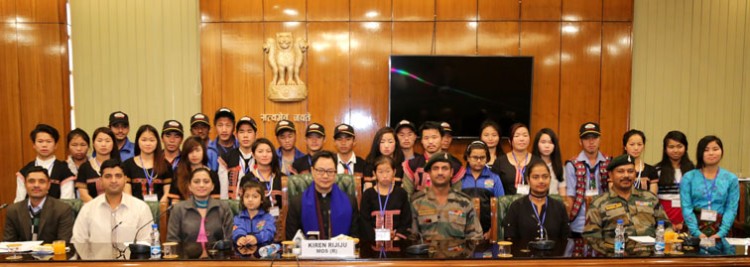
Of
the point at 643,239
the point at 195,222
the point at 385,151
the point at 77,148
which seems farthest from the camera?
the point at 385,151

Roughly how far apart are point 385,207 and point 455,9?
3432 mm

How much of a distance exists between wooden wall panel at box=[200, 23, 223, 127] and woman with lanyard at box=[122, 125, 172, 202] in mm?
2202

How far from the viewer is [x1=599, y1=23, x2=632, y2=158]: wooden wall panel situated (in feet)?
20.3

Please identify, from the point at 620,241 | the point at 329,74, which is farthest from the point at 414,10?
the point at 620,241

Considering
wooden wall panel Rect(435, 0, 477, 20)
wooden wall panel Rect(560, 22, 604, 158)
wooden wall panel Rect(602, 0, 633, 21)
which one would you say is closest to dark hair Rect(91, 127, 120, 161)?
wooden wall panel Rect(435, 0, 477, 20)

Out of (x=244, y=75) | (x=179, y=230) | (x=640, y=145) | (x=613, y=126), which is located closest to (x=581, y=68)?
(x=613, y=126)

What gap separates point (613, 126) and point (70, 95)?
6264mm

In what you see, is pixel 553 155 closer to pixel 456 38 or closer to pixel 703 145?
pixel 703 145

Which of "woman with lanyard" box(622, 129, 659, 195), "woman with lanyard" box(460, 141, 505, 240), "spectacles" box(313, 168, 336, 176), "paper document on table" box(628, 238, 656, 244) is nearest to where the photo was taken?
"paper document on table" box(628, 238, 656, 244)

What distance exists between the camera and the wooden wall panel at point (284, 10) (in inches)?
239

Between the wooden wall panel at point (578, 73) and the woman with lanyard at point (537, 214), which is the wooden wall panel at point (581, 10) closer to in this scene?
the wooden wall panel at point (578, 73)

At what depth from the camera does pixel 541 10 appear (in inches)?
241

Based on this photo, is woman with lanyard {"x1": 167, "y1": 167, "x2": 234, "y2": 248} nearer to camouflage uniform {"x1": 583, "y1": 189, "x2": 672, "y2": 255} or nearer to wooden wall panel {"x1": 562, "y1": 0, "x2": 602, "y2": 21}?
camouflage uniform {"x1": 583, "y1": 189, "x2": 672, "y2": 255}

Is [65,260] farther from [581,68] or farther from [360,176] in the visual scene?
[581,68]
